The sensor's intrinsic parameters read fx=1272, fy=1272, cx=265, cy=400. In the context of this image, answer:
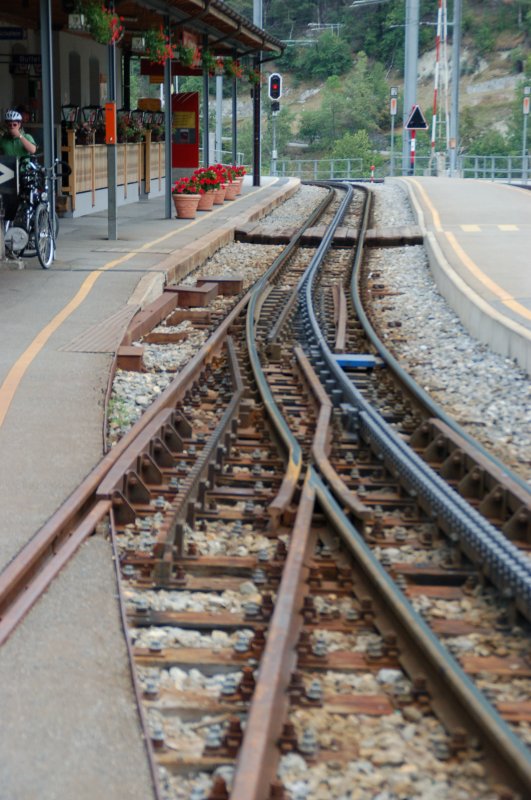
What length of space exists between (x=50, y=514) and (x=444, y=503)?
69.9 inches

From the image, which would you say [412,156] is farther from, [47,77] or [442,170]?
[47,77]

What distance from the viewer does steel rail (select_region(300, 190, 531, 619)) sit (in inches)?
189

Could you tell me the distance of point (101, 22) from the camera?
54.7 feet

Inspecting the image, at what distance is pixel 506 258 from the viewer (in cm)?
1602

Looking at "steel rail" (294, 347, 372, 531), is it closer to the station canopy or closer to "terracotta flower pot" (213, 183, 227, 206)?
the station canopy

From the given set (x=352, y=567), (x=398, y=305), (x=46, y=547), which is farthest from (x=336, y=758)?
(x=398, y=305)

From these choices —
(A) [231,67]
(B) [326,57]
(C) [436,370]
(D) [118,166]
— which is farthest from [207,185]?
(B) [326,57]

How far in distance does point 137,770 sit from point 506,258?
13.3 m

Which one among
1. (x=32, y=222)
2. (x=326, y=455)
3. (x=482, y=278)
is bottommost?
(x=326, y=455)

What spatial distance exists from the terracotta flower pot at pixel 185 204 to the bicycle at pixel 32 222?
24.3 ft

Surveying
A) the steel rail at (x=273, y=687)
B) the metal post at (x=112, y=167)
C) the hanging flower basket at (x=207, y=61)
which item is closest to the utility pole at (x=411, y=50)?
the hanging flower basket at (x=207, y=61)

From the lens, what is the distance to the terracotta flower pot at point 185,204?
21.7m

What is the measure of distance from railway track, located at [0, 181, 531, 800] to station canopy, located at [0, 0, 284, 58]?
11.6 metres

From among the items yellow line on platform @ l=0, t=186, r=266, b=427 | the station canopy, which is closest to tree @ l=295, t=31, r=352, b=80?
the station canopy
